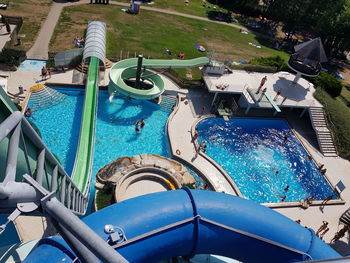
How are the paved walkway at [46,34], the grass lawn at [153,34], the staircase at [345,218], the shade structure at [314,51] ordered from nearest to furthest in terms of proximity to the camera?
the staircase at [345,218] < the shade structure at [314,51] < the paved walkway at [46,34] < the grass lawn at [153,34]

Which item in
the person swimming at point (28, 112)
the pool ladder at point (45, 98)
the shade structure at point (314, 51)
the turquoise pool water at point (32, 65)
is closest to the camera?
the person swimming at point (28, 112)

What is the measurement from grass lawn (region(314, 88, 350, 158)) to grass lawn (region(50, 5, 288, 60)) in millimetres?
14333

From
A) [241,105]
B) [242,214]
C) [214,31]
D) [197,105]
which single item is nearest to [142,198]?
[242,214]

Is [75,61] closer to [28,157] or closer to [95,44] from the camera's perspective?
[95,44]

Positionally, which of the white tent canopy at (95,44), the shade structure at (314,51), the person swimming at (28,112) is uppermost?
the shade structure at (314,51)

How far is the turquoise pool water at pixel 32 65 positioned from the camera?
1139 inches

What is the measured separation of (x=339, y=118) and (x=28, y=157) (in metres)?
32.0

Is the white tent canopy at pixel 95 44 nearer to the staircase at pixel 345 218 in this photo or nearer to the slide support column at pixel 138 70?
the slide support column at pixel 138 70

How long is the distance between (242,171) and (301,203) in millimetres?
5292

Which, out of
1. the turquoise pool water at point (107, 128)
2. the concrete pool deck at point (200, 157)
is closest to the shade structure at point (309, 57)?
the concrete pool deck at point (200, 157)

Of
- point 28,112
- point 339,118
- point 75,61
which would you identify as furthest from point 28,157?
point 339,118

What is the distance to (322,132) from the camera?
2894 cm

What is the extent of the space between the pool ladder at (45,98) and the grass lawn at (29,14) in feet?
32.6

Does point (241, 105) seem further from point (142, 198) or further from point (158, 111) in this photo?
point (142, 198)
